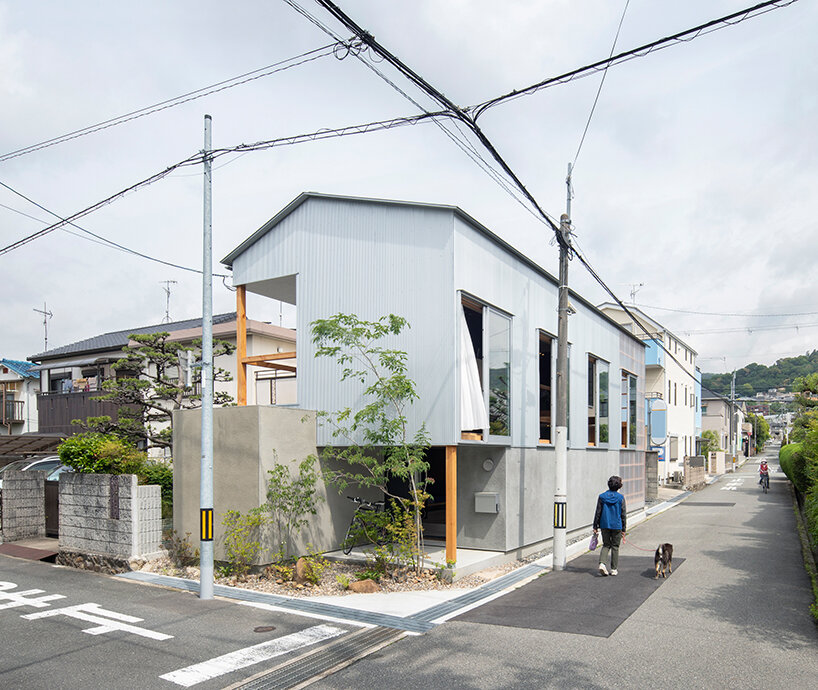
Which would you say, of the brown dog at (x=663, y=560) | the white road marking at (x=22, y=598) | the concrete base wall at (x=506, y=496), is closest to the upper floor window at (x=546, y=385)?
the concrete base wall at (x=506, y=496)

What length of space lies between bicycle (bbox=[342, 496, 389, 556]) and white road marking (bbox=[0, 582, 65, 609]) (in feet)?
14.5

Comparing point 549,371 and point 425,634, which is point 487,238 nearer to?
point 549,371

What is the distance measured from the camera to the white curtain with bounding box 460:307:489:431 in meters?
10.7

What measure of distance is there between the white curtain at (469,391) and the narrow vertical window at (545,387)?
3289 mm

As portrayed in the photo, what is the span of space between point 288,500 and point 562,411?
16.6 feet

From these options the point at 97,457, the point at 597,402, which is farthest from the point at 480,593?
the point at 597,402

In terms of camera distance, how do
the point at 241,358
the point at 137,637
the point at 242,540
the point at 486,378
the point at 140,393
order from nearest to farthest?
the point at 137,637 < the point at 242,540 < the point at 486,378 < the point at 241,358 < the point at 140,393

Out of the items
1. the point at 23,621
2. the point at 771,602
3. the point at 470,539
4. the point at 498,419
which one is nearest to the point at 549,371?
the point at 498,419

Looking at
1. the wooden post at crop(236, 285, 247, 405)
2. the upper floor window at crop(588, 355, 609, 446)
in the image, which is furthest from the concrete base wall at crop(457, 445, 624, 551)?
the wooden post at crop(236, 285, 247, 405)

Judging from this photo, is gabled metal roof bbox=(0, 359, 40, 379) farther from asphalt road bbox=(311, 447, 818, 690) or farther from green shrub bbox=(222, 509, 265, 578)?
asphalt road bbox=(311, 447, 818, 690)

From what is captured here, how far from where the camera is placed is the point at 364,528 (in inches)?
417

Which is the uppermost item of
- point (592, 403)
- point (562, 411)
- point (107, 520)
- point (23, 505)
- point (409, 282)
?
point (409, 282)

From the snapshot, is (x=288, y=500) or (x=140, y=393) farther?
(x=140, y=393)

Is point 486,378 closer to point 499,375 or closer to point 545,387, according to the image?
point 499,375
